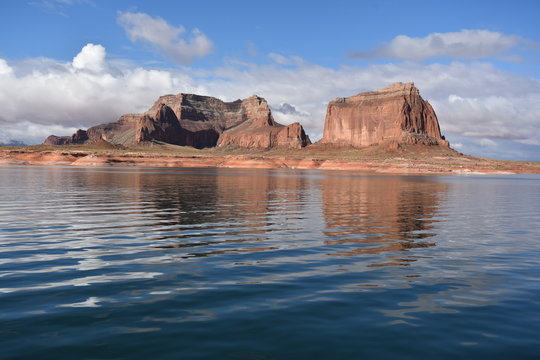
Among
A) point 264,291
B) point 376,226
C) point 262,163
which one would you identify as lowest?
point 376,226

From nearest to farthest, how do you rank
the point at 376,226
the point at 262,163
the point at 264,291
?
the point at 264,291 → the point at 376,226 → the point at 262,163

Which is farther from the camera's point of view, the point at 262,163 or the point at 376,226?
the point at 262,163

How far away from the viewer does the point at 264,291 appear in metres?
11.0

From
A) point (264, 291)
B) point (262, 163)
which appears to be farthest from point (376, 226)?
point (262, 163)

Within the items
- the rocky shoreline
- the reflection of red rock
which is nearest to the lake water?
the reflection of red rock

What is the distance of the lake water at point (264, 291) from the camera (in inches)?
302

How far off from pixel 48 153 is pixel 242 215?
7322 inches

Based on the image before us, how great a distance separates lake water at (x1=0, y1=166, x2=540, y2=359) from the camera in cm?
768

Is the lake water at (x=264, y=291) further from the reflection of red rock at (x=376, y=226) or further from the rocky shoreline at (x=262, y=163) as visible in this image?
the rocky shoreline at (x=262, y=163)

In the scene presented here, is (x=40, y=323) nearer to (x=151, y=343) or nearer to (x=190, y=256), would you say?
(x=151, y=343)

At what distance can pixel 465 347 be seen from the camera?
774 cm

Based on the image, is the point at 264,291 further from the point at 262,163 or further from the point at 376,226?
the point at 262,163

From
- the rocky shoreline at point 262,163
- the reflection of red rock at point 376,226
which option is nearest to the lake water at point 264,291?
the reflection of red rock at point 376,226

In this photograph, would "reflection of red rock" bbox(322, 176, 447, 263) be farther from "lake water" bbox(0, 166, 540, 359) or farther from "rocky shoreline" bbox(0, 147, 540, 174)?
"rocky shoreline" bbox(0, 147, 540, 174)
